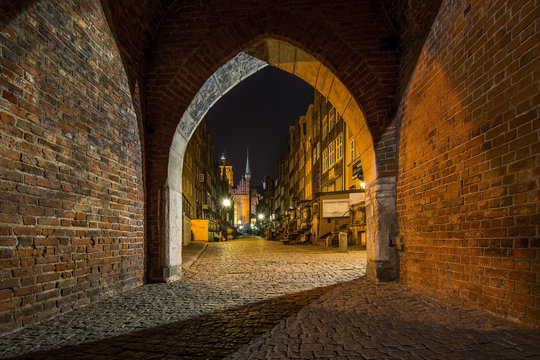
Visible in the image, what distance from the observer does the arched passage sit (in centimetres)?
530

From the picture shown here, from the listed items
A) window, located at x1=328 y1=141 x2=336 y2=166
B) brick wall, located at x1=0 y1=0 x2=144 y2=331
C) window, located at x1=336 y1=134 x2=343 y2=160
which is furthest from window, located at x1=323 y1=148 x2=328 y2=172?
brick wall, located at x1=0 y1=0 x2=144 y2=331

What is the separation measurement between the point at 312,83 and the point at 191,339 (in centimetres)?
618

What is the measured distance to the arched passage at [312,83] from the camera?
5.30m

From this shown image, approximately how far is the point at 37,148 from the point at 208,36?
158 inches

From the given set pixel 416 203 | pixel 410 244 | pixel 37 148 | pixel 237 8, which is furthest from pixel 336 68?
pixel 37 148

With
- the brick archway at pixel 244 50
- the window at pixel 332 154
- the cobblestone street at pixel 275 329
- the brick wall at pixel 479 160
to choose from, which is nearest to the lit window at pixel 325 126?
the window at pixel 332 154

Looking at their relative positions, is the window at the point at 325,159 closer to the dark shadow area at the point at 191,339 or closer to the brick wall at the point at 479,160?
the brick wall at the point at 479,160

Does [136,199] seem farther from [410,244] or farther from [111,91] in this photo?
[410,244]

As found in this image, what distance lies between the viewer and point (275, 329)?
9.68 feet

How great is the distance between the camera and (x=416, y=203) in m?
4.65

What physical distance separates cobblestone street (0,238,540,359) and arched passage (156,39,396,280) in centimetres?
103

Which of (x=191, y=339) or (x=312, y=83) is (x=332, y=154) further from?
(x=191, y=339)

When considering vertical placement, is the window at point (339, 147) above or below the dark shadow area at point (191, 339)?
above

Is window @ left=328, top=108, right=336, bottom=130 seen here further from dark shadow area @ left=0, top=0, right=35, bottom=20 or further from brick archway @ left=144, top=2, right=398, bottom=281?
dark shadow area @ left=0, top=0, right=35, bottom=20
